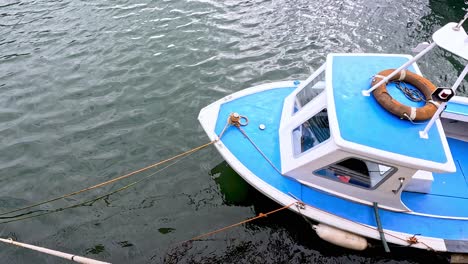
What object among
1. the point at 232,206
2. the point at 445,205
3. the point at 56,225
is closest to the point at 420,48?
the point at 445,205

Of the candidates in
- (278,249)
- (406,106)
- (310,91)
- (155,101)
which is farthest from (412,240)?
(155,101)

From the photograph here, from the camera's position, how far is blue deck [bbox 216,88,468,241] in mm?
6641

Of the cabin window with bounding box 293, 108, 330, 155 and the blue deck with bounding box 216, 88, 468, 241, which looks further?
the cabin window with bounding box 293, 108, 330, 155

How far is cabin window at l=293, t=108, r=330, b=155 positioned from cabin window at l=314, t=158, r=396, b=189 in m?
0.60

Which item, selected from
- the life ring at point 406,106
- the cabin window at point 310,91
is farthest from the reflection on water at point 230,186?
the life ring at point 406,106

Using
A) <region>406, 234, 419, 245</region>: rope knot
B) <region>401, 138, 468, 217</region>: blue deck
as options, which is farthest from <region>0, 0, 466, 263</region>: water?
<region>401, 138, 468, 217</region>: blue deck

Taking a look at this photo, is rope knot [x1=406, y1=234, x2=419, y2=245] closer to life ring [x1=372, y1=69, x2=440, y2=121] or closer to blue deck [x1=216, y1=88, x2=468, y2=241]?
blue deck [x1=216, y1=88, x2=468, y2=241]

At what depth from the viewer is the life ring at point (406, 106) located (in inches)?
237

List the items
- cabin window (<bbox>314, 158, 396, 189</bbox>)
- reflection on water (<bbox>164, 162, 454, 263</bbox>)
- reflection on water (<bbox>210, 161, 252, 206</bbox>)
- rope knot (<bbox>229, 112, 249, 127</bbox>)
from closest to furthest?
cabin window (<bbox>314, 158, 396, 189</bbox>) → reflection on water (<bbox>164, 162, 454, 263</bbox>) → rope knot (<bbox>229, 112, 249, 127</bbox>) → reflection on water (<bbox>210, 161, 252, 206</bbox>)

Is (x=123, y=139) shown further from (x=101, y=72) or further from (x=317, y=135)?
(x=317, y=135)

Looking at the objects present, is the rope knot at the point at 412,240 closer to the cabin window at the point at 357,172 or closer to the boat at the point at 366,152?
the boat at the point at 366,152

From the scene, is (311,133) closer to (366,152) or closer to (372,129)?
(372,129)

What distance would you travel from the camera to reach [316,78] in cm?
743

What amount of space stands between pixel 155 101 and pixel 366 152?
6.60 m
